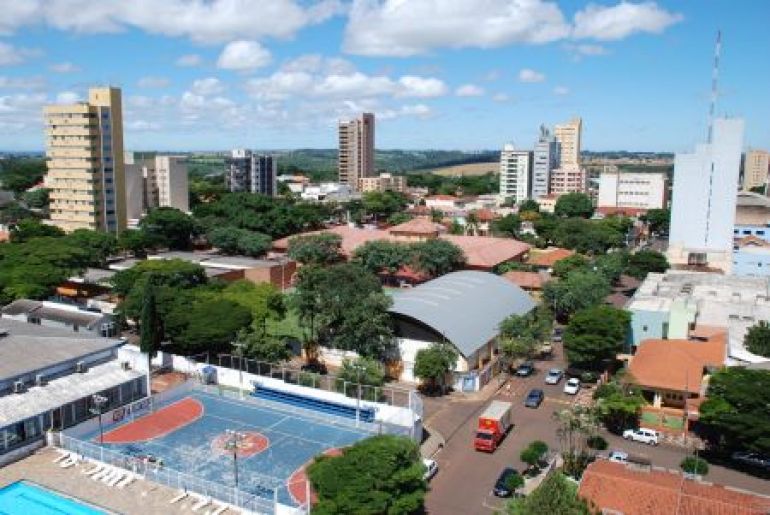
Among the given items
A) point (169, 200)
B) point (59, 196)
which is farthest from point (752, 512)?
point (169, 200)

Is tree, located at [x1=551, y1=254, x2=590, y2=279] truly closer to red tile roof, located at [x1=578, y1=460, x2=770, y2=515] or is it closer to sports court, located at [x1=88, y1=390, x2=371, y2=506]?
sports court, located at [x1=88, y1=390, x2=371, y2=506]

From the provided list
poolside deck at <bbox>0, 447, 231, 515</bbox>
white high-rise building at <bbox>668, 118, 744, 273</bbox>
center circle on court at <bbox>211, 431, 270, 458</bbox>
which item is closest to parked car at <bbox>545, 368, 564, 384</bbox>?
center circle on court at <bbox>211, 431, 270, 458</bbox>

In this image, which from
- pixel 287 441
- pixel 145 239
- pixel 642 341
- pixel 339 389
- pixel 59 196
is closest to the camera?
pixel 287 441

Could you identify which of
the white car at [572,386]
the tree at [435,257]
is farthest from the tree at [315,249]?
the white car at [572,386]

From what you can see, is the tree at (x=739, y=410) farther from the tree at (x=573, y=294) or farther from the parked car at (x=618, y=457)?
the tree at (x=573, y=294)

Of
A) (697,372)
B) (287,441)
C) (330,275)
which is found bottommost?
(287,441)

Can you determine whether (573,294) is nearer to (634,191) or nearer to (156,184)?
(156,184)

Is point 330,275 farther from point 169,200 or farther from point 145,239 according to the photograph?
point 169,200
